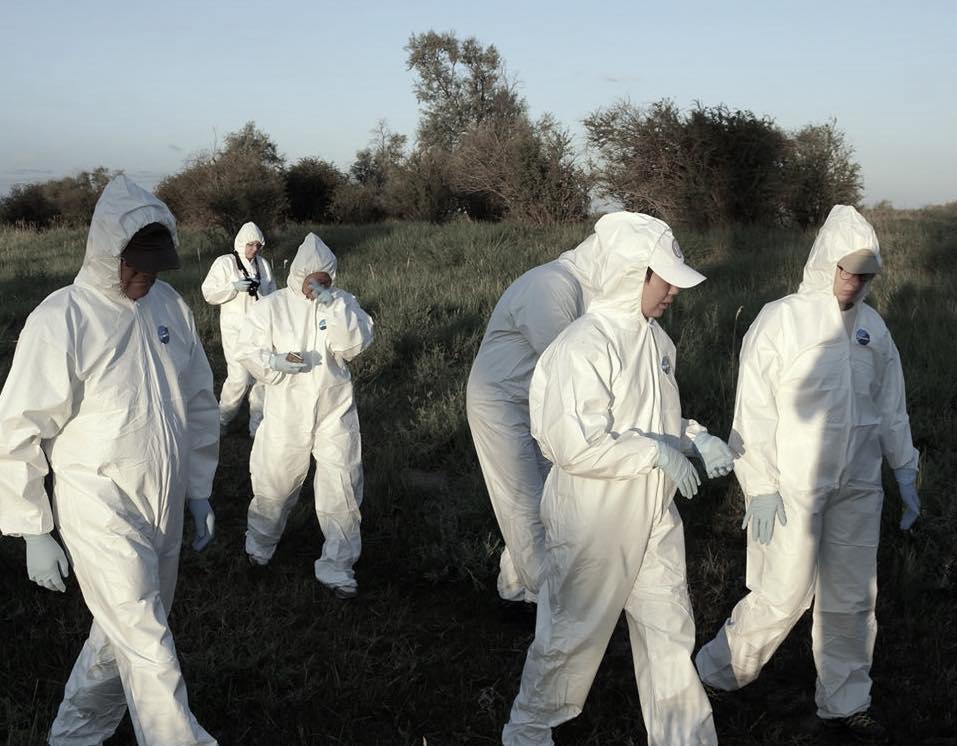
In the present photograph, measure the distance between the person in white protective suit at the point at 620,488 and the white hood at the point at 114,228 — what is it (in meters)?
1.45

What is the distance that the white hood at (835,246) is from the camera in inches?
156

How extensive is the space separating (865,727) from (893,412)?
1281 millimetres

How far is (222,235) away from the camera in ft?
66.4

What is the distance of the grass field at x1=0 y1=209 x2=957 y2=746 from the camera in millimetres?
4156

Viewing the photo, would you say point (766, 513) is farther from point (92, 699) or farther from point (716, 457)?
point (92, 699)

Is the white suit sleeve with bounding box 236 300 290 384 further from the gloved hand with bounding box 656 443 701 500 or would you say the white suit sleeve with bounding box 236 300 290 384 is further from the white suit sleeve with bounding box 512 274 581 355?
the gloved hand with bounding box 656 443 701 500

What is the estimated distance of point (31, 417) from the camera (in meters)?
3.19

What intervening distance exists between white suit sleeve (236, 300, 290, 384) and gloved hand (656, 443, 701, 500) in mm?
3105

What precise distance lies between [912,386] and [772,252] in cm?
694

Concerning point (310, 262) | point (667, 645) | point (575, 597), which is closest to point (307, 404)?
point (310, 262)

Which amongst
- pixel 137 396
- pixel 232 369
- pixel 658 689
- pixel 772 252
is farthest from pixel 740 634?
pixel 772 252

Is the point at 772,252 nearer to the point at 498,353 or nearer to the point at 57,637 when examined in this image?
the point at 498,353

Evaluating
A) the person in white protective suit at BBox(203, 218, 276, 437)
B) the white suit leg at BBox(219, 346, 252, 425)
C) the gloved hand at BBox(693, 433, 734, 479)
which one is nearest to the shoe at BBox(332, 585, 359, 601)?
the gloved hand at BBox(693, 433, 734, 479)

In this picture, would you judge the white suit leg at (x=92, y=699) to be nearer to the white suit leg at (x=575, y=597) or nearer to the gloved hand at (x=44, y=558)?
the gloved hand at (x=44, y=558)
